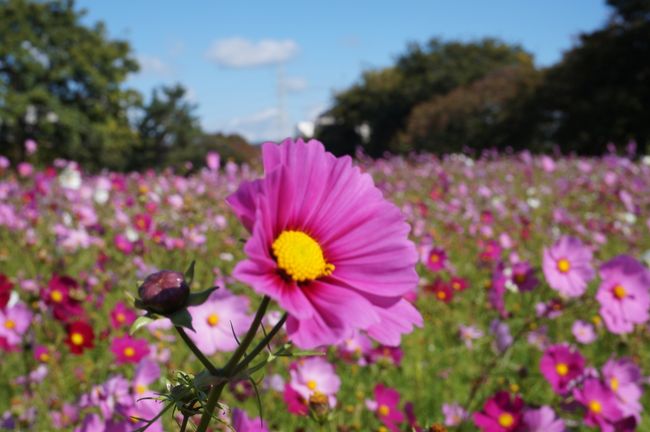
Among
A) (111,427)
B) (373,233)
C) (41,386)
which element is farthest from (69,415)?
(373,233)

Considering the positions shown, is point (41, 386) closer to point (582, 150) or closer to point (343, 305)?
point (343, 305)

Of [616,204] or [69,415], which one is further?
[616,204]

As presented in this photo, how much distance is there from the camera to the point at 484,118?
23.6m

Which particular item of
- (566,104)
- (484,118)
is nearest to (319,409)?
(566,104)

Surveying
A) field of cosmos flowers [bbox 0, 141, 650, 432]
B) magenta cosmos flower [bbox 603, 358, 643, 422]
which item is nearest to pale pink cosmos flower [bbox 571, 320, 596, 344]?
field of cosmos flowers [bbox 0, 141, 650, 432]

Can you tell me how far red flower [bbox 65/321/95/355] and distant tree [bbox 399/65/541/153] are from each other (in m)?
20.8

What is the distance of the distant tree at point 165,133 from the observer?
1239 inches

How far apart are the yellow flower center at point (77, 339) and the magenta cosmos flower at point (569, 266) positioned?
1.29 m

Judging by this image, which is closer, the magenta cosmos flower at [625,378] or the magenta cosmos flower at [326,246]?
the magenta cosmos flower at [326,246]

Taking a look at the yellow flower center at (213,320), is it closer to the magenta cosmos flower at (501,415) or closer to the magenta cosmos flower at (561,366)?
the magenta cosmos flower at (501,415)

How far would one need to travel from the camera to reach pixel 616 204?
493cm

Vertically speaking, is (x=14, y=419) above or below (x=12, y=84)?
below

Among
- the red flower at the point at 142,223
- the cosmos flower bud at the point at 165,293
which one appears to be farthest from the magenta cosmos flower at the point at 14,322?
the cosmos flower bud at the point at 165,293

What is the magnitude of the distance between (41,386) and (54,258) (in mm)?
1073
